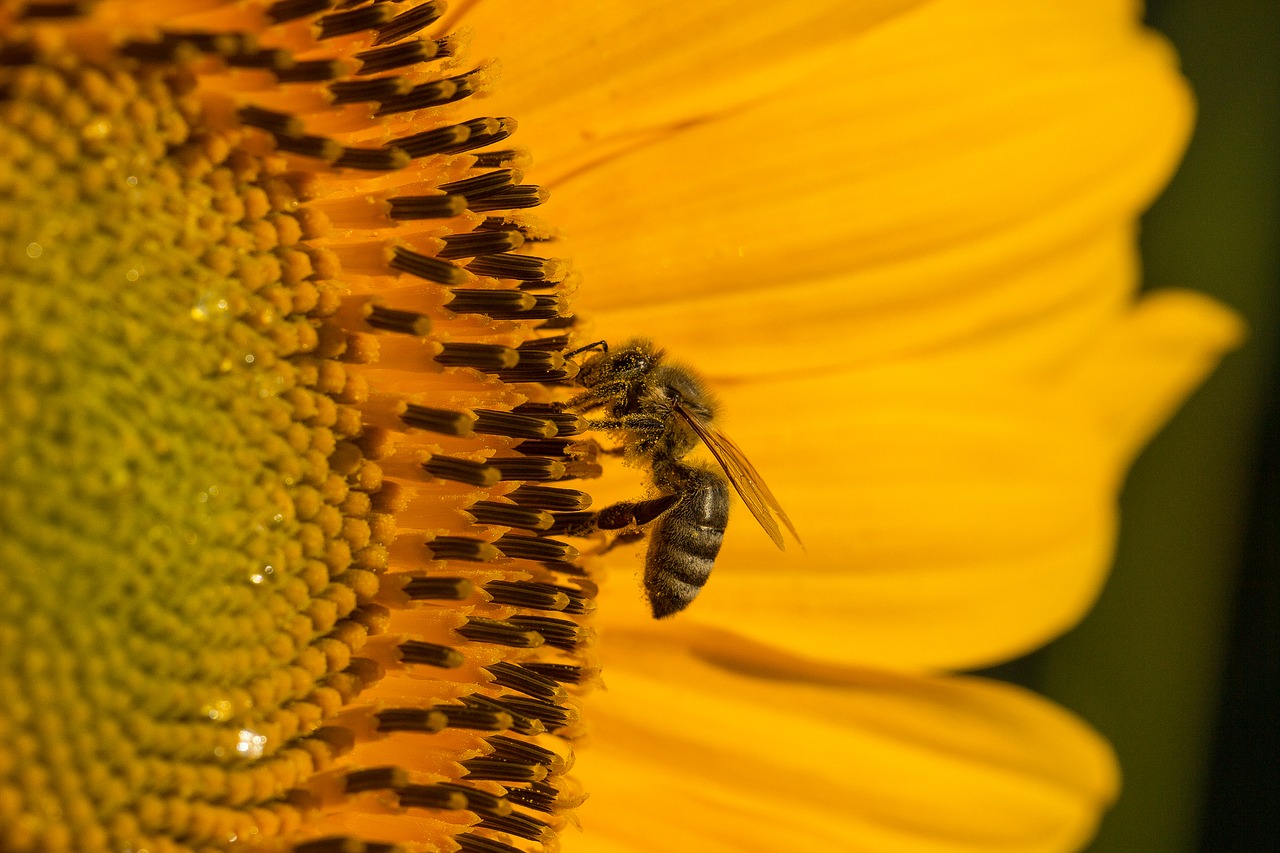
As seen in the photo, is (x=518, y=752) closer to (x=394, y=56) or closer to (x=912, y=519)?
(x=912, y=519)

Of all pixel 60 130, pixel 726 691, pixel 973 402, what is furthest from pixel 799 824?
pixel 60 130

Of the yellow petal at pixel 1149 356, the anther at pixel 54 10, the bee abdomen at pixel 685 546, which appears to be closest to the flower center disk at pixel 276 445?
the anther at pixel 54 10

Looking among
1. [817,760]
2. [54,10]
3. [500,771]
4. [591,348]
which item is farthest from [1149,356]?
[54,10]

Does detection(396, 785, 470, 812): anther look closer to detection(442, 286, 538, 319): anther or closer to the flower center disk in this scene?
the flower center disk

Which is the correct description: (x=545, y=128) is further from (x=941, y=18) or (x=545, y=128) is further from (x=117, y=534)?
(x=117, y=534)

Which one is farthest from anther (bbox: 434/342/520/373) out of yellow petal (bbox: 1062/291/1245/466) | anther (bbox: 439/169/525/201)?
yellow petal (bbox: 1062/291/1245/466)

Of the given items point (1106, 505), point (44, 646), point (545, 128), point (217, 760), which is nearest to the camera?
point (44, 646)
